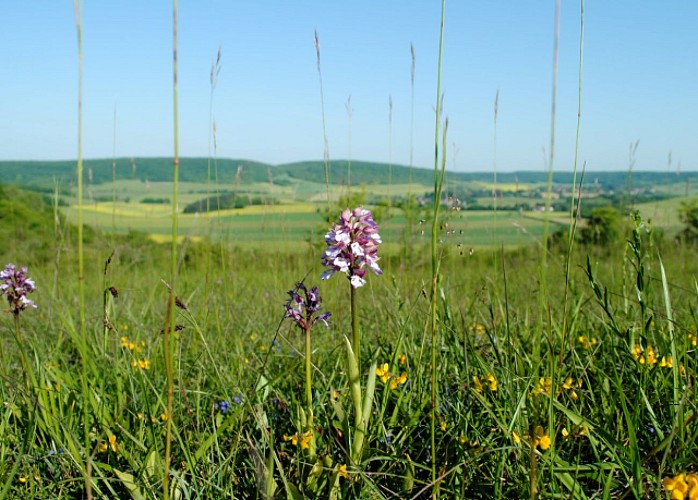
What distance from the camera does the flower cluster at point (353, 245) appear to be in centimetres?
153

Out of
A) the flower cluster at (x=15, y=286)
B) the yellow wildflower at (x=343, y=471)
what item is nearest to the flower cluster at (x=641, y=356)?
the yellow wildflower at (x=343, y=471)

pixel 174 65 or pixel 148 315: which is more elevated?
pixel 174 65

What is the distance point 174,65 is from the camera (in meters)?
0.92

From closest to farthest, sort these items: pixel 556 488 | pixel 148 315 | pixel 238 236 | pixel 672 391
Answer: pixel 556 488 < pixel 672 391 < pixel 148 315 < pixel 238 236

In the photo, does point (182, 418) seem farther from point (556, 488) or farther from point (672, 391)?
point (672, 391)

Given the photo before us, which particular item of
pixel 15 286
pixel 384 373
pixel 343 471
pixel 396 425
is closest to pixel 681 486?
pixel 343 471

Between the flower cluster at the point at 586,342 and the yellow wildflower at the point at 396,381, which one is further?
the flower cluster at the point at 586,342

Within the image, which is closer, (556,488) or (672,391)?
(556,488)

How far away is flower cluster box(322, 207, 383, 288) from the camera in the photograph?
153 cm

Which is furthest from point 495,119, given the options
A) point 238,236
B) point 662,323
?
point 238,236

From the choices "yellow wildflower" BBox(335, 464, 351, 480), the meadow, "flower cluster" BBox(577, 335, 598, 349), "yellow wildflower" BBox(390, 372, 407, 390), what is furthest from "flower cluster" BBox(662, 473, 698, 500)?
"flower cluster" BBox(577, 335, 598, 349)

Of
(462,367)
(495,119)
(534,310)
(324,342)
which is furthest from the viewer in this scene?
(534,310)

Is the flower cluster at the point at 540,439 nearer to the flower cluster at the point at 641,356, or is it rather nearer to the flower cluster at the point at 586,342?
the flower cluster at the point at 641,356

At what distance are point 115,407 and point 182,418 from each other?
0.27m
